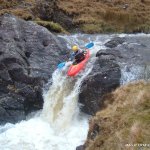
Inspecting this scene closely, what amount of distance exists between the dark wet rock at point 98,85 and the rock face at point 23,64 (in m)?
2.59

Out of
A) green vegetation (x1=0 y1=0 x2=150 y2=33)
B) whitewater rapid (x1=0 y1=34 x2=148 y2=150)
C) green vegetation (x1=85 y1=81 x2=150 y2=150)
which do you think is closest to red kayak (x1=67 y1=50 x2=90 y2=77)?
whitewater rapid (x1=0 y1=34 x2=148 y2=150)

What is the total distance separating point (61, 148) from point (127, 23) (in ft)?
71.6

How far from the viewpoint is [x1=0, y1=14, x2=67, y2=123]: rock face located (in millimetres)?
20809

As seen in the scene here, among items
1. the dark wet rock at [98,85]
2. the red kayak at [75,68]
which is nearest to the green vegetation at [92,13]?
the red kayak at [75,68]

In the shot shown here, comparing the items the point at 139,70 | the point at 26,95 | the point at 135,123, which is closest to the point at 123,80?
the point at 139,70

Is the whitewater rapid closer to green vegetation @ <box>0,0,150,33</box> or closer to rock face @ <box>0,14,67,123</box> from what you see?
rock face @ <box>0,14,67,123</box>

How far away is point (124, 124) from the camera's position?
13156 millimetres

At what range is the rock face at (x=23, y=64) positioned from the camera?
20809mm

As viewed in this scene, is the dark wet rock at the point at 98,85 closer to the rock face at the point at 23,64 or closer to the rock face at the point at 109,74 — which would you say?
the rock face at the point at 109,74

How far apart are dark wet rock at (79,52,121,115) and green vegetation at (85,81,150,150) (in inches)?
151

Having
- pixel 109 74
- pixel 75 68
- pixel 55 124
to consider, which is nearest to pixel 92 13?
pixel 75 68

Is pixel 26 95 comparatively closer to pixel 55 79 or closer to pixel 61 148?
pixel 55 79

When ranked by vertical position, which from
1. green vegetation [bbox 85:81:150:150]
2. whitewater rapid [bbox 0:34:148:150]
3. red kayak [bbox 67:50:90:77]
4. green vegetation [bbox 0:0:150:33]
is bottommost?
green vegetation [bbox 0:0:150:33]

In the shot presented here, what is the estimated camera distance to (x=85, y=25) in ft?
119
